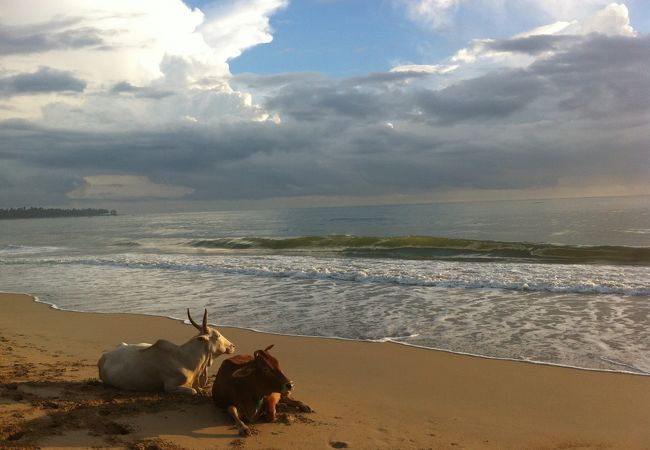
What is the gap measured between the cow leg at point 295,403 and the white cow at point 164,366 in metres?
1.10

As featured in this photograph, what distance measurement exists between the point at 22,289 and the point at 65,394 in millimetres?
12329

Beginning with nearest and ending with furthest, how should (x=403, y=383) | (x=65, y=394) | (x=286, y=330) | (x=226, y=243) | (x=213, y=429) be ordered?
(x=213, y=429) → (x=65, y=394) → (x=403, y=383) → (x=286, y=330) → (x=226, y=243)

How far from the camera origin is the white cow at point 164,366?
612 centimetres

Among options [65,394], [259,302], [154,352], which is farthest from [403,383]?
[259,302]

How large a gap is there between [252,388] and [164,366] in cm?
147

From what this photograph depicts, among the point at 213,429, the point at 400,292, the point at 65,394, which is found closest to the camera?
the point at 213,429

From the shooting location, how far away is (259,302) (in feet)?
42.6

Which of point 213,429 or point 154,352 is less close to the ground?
point 154,352

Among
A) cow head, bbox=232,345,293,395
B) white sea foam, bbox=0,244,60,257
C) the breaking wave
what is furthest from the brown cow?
white sea foam, bbox=0,244,60,257

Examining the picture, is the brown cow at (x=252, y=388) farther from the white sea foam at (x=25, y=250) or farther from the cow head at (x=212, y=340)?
the white sea foam at (x=25, y=250)

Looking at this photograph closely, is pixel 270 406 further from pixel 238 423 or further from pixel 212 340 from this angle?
pixel 212 340

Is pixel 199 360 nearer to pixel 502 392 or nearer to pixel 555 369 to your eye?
pixel 502 392

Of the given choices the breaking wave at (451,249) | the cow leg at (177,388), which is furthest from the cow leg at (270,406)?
the breaking wave at (451,249)

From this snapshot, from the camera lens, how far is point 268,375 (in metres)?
5.13
